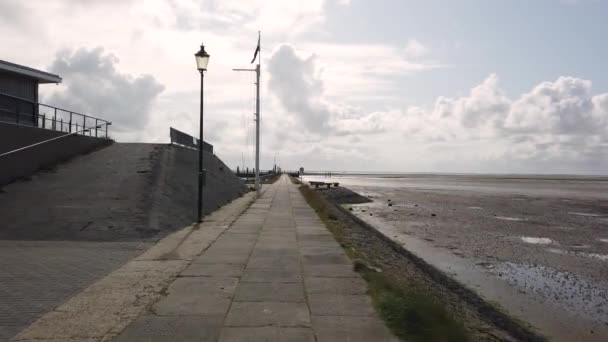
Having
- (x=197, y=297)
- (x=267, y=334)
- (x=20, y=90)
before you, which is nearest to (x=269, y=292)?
(x=197, y=297)

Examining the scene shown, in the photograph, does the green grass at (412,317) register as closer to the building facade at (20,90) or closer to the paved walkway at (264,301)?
the paved walkway at (264,301)

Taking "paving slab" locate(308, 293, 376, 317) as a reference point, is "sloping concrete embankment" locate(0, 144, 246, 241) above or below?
above

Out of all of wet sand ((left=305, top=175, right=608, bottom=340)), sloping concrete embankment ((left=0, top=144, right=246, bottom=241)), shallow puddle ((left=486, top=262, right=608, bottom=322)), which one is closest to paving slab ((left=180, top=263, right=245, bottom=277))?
sloping concrete embankment ((left=0, top=144, right=246, bottom=241))

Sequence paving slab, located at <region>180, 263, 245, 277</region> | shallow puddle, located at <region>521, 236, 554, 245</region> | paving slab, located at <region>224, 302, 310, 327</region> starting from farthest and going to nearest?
shallow puddle, located at <region>521, 236, 554, 245</region> → paving slab, located at <region>180, 263, 245, 277</region> → paving slab, located at <region>224, 302, 310, 327</region>

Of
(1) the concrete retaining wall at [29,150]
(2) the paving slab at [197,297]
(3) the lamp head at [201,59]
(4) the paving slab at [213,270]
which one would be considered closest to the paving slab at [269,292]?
(2) the paving slab at [197,297]

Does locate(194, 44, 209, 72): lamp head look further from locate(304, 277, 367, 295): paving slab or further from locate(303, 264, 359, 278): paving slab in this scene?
locate(304, 277, 367, 295): paving slab

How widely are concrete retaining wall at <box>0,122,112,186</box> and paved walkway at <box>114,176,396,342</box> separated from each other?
29.9ft

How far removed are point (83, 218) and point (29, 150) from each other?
6.05m

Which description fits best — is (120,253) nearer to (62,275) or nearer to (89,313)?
(62,275)

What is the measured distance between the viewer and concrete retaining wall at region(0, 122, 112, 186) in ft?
53.4

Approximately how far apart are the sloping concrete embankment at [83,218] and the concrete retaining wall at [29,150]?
0.35 meters

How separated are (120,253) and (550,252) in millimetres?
14790

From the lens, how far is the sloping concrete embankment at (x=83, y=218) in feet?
24.3

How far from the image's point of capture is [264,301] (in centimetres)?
681
